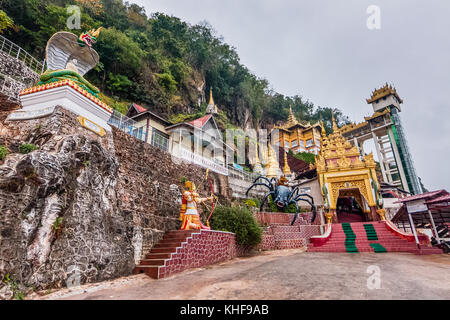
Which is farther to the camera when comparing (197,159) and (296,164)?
(296,164)

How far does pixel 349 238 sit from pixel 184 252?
9256mm

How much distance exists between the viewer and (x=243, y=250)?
10297 mm

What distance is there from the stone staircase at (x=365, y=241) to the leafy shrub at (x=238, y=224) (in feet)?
10.00

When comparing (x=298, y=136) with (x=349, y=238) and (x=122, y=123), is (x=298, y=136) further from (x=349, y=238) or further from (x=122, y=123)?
(x=122, y=123)

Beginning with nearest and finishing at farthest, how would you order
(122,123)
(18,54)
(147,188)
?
(147,188), (18,54), (122,123)

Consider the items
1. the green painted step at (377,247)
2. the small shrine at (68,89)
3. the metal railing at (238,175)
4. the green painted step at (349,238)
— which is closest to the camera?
the small shrine at (68,89)

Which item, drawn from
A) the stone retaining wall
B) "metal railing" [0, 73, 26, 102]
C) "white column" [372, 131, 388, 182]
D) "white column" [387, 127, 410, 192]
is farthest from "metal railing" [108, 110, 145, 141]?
"white column" [372, 131, 388, 182]

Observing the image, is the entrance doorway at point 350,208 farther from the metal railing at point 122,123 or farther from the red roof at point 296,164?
the metal railing at point 122,123

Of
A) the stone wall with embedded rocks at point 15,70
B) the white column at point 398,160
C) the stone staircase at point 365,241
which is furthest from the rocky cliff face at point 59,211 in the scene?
the white column at point 398,160

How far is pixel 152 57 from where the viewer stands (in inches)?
1008

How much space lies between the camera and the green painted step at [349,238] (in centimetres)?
1111

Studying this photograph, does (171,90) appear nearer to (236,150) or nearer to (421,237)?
(236,150)

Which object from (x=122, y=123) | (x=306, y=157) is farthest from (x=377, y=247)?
(x=306, y=157)

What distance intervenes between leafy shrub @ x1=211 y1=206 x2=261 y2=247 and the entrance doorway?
9929 mm
